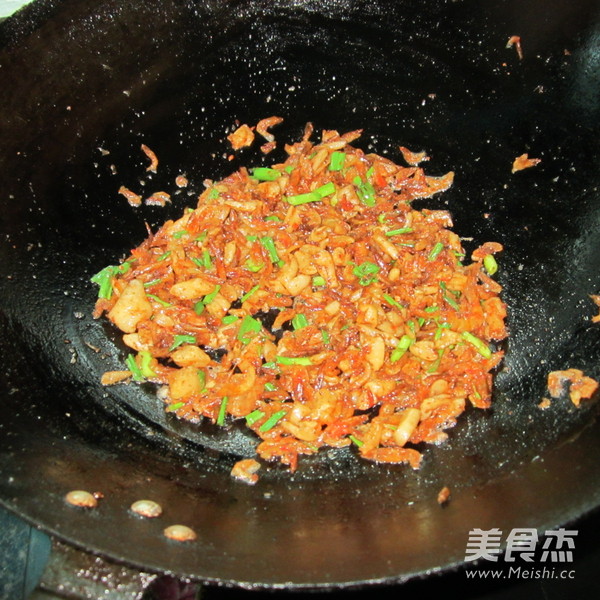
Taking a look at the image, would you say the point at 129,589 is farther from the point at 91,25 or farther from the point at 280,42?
the point at 280,42

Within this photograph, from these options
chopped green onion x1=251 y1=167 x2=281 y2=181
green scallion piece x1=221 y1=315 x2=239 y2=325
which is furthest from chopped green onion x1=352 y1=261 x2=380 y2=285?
chopped green onion x1=251 y1=167 x2=281 y2=181

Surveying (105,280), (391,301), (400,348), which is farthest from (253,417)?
(105,280)

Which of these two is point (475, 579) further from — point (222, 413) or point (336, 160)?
point (336, 160)

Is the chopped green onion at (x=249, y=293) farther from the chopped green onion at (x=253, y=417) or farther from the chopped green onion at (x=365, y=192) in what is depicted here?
the chopped green onion at (x=365, y=192)

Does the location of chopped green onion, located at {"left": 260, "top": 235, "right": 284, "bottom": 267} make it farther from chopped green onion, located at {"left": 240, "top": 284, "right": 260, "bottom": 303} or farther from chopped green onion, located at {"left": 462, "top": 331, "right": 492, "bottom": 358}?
chopped green onion, located at {"left": 462, "top": 331, "right": 492, "bottom": 358}

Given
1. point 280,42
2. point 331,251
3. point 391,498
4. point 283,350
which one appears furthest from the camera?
point 280,42

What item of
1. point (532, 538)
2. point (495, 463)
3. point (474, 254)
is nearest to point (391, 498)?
point (495, 463)

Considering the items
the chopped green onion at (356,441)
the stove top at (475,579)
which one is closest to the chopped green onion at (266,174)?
the chopped green onion at (356,441)
